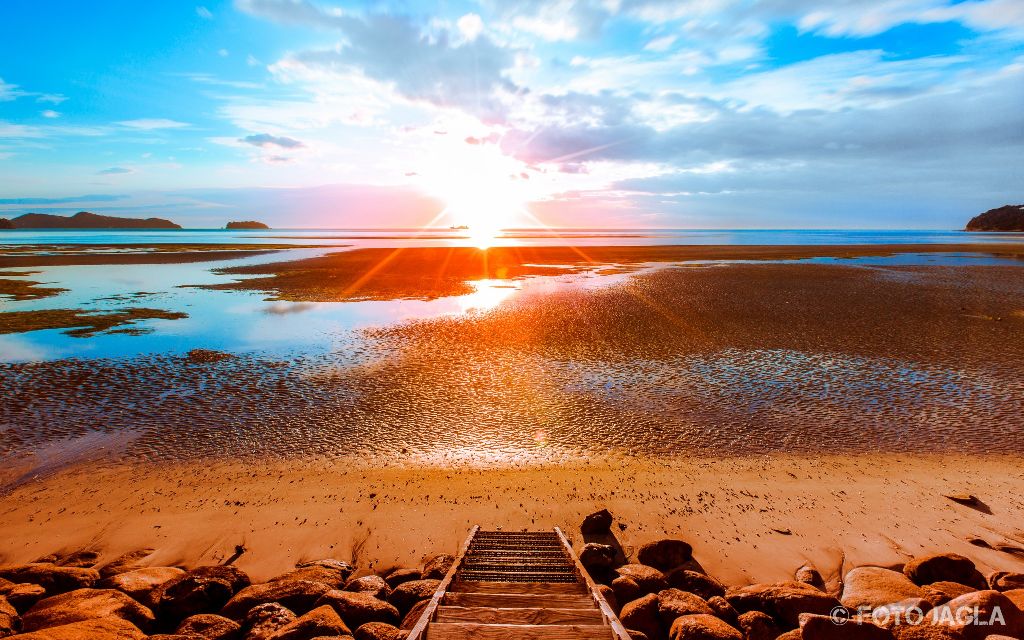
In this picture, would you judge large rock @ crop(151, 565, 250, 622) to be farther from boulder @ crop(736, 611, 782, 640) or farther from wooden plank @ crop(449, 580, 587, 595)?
boulder @ crop(736, 611, 782, 640)

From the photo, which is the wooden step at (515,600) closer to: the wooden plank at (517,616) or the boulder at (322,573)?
the wooden plank at (517,616)

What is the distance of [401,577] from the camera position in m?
8.54

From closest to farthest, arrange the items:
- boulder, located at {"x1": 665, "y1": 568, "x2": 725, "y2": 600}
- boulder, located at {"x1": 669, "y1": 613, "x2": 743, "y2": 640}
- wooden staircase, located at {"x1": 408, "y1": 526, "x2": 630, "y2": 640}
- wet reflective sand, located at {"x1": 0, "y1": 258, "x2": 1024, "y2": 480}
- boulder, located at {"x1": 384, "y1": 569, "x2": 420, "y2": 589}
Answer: wooden staircase, located at {"x1": 408, "y1": 526, "x2": 630, "y2": 640}, boulder, located at {"x1": 669, "y1": 613, "x2": 743, "y2": 640}, boulder, located at {"x1": 665, "y1": 568, "x2": 725, "y2": 600}, boulder, located at {"x1": 384, "y1": 569, "x2": 420, "y2": 589}, wet reflective sand, located at {"x1": 0, "y1": 258, "x2": 1024, "y2": 480}

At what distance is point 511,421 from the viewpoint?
15.1 metres

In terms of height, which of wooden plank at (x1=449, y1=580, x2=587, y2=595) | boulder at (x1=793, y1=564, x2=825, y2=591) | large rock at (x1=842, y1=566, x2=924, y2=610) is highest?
wooden plank at (x1=449, y1=580, x2=587, y2=595)

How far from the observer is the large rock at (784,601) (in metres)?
7.27

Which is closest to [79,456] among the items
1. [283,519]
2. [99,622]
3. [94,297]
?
[283,519]

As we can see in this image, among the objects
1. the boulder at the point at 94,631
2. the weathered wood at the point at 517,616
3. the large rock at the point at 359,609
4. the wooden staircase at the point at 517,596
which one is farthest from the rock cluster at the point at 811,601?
the boulder at the point at 94,631

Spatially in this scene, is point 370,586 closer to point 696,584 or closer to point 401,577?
point 401,577

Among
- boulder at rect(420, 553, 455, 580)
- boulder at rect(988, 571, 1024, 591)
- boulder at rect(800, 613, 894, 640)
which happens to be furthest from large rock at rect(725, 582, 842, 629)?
boulder at rect(420, 553, 455, 580)

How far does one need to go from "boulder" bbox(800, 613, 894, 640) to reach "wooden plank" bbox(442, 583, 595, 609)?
2.67 m

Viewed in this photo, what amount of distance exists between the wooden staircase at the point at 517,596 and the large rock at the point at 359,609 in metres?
0.93

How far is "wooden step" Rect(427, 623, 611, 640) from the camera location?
5.80 metres

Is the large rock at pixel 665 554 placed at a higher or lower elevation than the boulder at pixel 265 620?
lower
